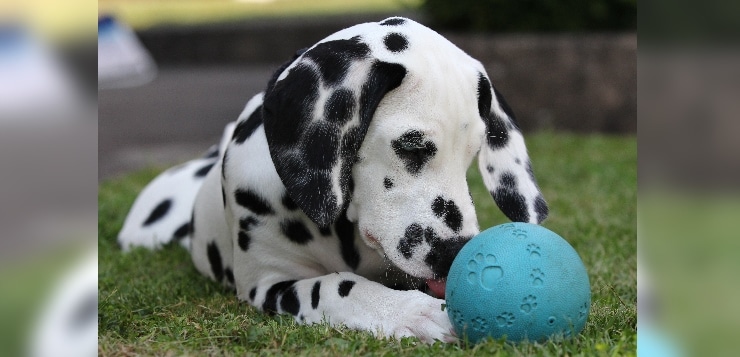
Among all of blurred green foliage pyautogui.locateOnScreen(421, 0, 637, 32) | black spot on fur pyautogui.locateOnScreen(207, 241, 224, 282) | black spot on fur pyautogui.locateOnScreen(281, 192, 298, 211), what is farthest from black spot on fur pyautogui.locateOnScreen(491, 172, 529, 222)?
blurred green foliage pyautogui.locateOnScreen(421, 0, 637, 32)

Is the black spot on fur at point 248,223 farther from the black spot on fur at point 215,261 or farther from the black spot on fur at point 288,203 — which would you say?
the black spot on fur at point 215,261

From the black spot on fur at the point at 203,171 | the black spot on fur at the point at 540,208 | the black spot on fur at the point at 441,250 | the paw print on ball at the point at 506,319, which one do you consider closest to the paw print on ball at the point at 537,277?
the paw print on ball at the point at 506,319

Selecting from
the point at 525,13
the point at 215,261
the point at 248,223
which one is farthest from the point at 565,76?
the point at 248,223

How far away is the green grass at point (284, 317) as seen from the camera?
3398mm

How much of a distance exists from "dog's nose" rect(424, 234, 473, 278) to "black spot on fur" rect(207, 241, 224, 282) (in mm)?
1525

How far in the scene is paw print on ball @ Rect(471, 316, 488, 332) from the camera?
3336 mm

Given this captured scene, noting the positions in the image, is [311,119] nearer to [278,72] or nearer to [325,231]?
[278,72]

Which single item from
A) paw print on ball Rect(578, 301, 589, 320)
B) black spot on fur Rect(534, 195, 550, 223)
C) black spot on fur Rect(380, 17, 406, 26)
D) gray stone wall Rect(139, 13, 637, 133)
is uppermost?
black spot on fur Rect(380, 17, 406, 26)

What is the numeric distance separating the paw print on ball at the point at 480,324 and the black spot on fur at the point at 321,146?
767 mm

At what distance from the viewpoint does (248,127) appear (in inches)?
172

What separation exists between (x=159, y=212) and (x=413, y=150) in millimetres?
2952

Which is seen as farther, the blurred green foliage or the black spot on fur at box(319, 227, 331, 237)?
the blurred green foliage

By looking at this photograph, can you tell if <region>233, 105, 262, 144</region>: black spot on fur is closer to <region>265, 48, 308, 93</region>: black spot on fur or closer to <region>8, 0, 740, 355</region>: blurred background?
<region>265, 48, 308, 93</region>: black spot on fur

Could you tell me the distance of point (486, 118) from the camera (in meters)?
4.05
